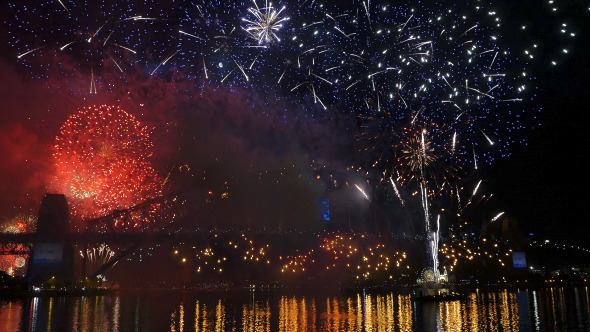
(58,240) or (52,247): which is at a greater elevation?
(58,240)

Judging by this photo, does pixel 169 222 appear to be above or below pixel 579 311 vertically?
above

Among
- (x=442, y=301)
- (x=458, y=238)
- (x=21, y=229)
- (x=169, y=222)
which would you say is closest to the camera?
(x=442, y=301)

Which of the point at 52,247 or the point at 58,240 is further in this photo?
the point at 58,240

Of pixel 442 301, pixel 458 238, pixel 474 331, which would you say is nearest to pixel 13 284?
pixel 442 301

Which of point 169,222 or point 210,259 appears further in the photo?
point 169,222

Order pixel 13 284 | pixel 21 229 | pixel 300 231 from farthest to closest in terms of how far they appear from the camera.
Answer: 1. pixel 300 231
2. pixel 21 229
3. pixel 13 284

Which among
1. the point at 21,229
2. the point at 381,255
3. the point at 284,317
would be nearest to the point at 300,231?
the point at 381,255

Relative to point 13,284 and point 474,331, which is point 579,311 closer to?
point 474,331

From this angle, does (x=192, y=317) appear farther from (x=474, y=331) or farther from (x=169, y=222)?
(x=169, y=222)

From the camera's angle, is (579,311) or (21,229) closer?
(579,311)
